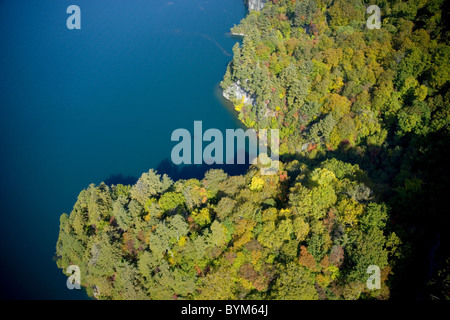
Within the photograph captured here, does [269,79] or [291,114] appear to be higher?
[269,79]

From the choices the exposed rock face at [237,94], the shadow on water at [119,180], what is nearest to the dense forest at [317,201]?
the exposed rock face at [237,94]

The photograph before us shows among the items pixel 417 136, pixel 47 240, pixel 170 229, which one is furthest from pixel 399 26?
pixel 47 240

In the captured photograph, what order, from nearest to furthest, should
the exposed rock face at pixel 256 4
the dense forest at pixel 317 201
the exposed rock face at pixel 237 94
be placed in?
the dense forest at pixel 317 201 → the exposed rock face at pixel 237 94 → the exposed rock face at pixel 256 4

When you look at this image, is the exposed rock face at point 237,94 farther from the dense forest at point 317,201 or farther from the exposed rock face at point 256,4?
the exposed rock face at point 256,4

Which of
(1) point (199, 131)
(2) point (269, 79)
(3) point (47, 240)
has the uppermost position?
(2) point (269, 79)

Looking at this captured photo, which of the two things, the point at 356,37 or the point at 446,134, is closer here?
the point at 446,134

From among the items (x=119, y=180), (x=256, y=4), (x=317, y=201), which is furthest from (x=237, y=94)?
(x=256, y=4)

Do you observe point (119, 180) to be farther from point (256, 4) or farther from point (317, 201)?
point (256, 4)

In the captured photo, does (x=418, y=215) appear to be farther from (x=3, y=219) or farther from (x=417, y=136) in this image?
(x=3, y=219)
